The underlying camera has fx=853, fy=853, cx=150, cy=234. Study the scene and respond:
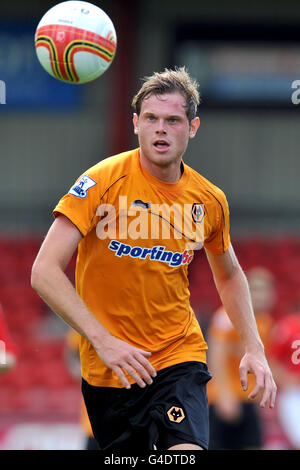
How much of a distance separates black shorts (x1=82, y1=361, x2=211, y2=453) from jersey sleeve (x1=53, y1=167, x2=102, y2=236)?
37.4 inches

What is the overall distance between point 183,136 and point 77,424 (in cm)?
841

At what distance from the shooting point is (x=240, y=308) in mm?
4980

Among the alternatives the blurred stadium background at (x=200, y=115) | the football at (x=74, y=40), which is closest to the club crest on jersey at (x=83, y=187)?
the football at (x=74, y=40)

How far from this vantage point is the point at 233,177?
1700 centimetres

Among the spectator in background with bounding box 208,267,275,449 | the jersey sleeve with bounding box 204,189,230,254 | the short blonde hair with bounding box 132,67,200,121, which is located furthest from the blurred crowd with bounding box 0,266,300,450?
the short blonde hair with bounding box 132,67,200,121

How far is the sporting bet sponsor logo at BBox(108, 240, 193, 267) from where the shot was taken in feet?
15.0

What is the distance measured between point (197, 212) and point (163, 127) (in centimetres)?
54

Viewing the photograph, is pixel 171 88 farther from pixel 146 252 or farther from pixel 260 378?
pixel 260 378

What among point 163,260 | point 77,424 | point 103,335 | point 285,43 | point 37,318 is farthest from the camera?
point 285,43

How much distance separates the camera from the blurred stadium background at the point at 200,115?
53.2 ft

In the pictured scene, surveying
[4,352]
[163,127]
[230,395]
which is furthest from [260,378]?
[230,395]

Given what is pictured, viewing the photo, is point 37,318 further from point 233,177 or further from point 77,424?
point 233,177

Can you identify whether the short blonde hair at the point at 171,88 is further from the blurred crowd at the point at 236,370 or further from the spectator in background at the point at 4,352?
the blurred crowd at the point at 236,370
